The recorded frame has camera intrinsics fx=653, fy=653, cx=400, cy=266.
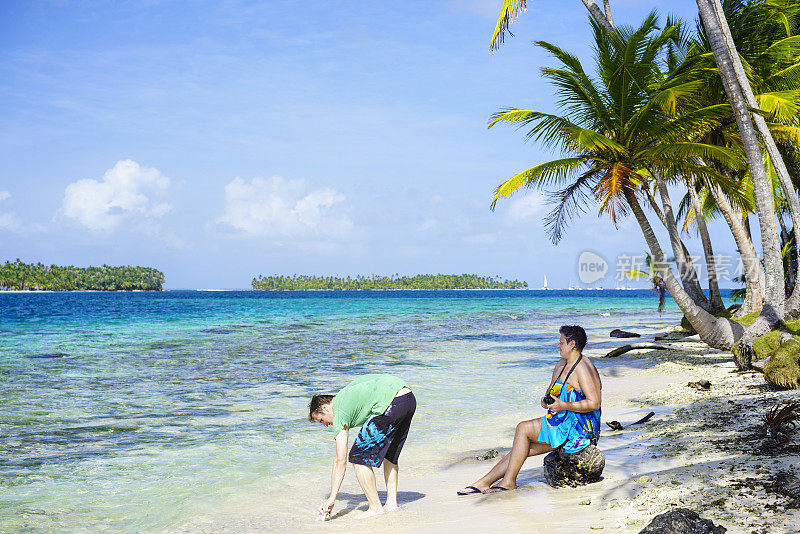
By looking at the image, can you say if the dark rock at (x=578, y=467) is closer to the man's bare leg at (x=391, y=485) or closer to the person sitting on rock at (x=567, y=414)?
the person sitting on rock at (x=567, y=414)

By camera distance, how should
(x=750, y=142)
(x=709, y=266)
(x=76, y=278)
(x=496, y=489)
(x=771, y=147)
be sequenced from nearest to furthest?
(x=496, y=489), (x=750, y=142), (x=771, y=147), (x=709, y=266), (x=76, y=278)

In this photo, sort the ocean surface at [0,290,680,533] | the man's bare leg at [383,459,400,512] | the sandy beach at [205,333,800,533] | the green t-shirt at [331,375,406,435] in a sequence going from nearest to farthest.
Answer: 1. the sandy beach at [205,333,800,533]
2. the green t-shirt at [331,375,406,435]
3. the man's bare leg at [383,459,400,512]
4. the ocean surface at [0,290,680,533]

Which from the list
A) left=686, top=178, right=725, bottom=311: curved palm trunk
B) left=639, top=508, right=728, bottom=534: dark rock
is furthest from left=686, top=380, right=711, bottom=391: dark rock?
left=686, top=178, right=725, bottom=311: curved palm trunk

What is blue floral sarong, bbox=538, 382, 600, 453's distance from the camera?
5133 millimetres

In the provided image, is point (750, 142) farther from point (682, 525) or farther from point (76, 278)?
point (76, 278)

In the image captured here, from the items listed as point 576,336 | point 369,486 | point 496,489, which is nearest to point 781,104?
point 576,336

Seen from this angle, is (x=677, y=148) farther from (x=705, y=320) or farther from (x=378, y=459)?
(x=378, y=459)

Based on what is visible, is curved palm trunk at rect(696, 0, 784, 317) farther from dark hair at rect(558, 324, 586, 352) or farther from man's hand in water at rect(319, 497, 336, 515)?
man's hand in water at rect(319, 497, 336, 515)

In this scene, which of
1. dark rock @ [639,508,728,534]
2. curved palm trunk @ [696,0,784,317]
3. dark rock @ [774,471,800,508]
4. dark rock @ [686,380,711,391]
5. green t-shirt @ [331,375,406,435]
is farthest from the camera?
curved palm trunk @ [696,0,784,317]

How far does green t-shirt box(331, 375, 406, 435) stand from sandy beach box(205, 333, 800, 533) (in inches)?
33.2

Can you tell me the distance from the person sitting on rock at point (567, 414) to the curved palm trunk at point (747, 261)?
461 inches

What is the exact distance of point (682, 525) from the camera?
3.55 meters

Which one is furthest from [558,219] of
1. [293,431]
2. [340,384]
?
[293,431]

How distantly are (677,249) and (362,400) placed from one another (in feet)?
40.0
